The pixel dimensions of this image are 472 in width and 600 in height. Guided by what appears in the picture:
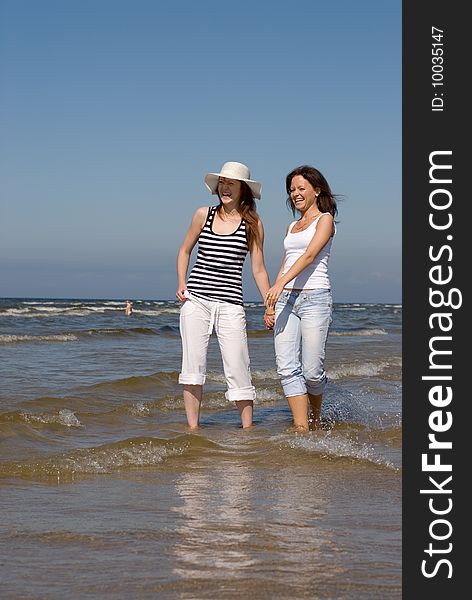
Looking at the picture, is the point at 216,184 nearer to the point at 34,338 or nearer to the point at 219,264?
the point at 219,264

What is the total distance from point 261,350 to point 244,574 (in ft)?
44.0

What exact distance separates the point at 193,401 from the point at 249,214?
1.56m

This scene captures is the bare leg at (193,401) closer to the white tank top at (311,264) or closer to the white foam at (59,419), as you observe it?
the white foam at (59,419)

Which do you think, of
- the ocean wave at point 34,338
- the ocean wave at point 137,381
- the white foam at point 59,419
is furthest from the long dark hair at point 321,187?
the ocean wave at point 34,338

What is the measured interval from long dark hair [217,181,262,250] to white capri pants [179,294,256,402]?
53cm

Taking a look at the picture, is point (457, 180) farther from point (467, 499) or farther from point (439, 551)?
point (439, 551)

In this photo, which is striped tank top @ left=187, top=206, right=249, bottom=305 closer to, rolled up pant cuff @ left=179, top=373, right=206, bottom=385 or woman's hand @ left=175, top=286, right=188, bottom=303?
woman's hand @ left=175, top=286, right=188, bottom=303

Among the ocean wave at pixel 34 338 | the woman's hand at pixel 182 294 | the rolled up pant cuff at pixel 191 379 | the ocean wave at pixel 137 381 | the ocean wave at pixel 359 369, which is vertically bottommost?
the ocean wave at pixel 359 369

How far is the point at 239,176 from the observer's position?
20.5 feet

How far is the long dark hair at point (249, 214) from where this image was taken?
6371 mm

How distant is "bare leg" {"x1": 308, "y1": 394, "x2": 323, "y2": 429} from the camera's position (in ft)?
21.8

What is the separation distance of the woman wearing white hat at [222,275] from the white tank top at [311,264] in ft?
0.90

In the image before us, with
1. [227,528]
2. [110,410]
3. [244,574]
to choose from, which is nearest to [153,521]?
[227,528]

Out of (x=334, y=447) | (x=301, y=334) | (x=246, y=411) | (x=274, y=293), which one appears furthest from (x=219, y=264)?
(x=334, y=447)
